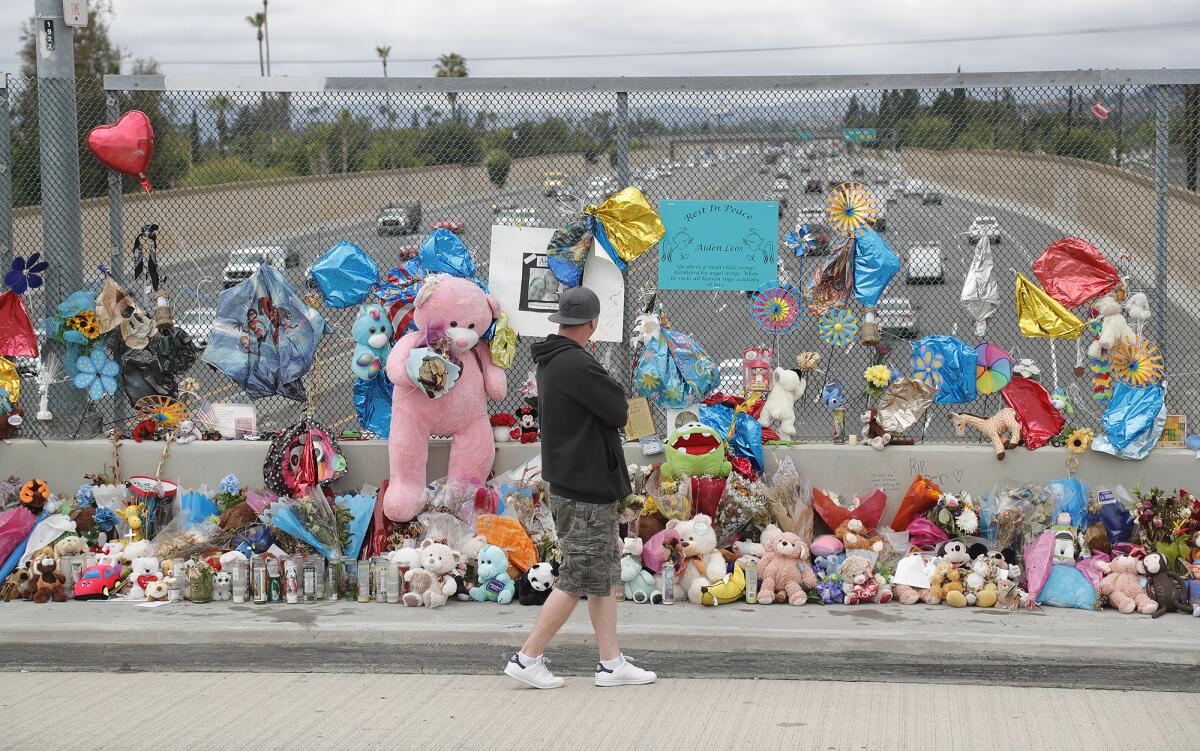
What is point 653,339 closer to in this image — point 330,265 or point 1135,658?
point 330,265

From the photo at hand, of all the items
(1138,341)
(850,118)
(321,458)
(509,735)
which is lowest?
(509,735)

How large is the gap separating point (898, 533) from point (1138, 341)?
5.50 ft

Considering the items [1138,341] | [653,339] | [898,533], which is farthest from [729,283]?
[1138,341]

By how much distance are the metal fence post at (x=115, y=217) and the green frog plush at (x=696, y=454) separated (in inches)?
136

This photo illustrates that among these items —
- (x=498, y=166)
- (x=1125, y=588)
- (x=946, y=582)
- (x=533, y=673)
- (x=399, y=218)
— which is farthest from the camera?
(x=399, y=218)

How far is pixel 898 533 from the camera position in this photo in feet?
22.2

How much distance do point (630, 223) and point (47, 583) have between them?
3.64 metres

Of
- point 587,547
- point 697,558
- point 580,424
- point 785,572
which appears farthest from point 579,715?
point 785,572

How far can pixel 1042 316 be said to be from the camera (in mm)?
6902

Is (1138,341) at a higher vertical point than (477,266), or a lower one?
lower

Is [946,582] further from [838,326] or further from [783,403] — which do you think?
[838,326]

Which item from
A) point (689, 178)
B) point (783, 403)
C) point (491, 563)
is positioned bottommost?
point (491, 563)

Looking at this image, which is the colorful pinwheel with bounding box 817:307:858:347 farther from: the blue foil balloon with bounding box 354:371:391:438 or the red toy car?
the red toy car

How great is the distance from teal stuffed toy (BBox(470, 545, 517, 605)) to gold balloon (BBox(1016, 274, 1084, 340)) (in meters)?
3.13
